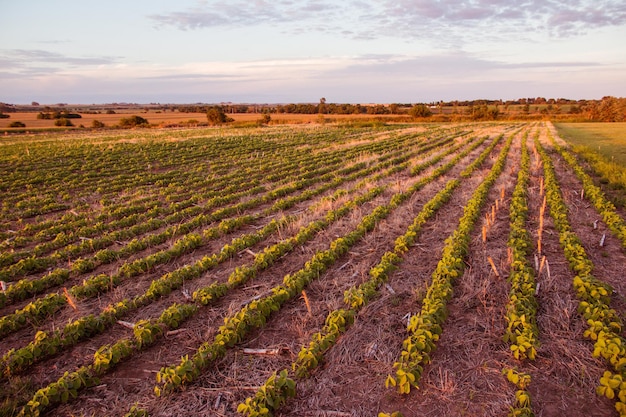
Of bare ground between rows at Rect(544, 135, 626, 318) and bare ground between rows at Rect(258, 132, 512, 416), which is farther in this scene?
bare ground between rows at Rect(544, 135, 626, 318)

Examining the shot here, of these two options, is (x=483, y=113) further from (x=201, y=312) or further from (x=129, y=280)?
(x=201, y=312)

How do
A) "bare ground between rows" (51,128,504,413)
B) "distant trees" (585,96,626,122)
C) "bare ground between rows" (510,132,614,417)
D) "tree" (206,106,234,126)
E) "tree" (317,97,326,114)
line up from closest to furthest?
"bare ground between rows" (510,132,614,417), "bare ground between rows" (51,128,504,413), "distant trees" (585,96,626,122), "tree" (206,106,234,126), "tree" (317,97,326,114)

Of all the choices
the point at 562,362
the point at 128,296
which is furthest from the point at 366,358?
the point at 128,296

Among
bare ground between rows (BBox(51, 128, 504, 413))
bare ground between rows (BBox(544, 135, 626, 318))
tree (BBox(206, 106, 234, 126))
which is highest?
tree (BBox(206, 106, 234, 126))

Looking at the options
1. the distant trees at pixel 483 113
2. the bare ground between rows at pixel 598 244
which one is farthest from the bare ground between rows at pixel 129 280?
the distant trees at pixel 483 113

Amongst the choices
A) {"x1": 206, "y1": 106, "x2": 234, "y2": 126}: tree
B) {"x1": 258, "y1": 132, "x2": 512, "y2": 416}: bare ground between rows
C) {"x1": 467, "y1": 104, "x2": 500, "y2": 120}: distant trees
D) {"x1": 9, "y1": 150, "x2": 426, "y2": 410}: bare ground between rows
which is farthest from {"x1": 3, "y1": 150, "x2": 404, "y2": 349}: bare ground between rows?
{"x1": 467, "y1": 104, "x2": 500, "y2": 120}: distant trees

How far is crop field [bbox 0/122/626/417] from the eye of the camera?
12.6 ft

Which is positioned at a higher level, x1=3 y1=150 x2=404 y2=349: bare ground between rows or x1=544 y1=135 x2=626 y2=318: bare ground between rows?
x1=544 y1=135 x2=626 y2=318: bare ground between rows

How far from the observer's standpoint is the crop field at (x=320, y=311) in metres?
3.84

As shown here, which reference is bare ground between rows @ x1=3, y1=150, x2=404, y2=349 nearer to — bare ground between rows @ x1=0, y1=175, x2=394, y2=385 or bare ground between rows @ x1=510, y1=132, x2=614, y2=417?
bare ground between rows @ x1=0, y1=175, x2=394, y2=385

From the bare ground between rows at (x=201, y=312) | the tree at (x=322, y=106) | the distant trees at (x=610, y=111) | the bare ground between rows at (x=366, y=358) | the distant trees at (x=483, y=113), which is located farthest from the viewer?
the tree at (x=322, y=106)

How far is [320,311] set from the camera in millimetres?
5395

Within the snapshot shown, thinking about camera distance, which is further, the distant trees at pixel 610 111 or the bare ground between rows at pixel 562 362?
the distant trees at pixel 610 111

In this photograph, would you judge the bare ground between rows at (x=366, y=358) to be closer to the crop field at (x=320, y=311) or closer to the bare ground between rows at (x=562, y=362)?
the crop field at (x=320, y=311)
